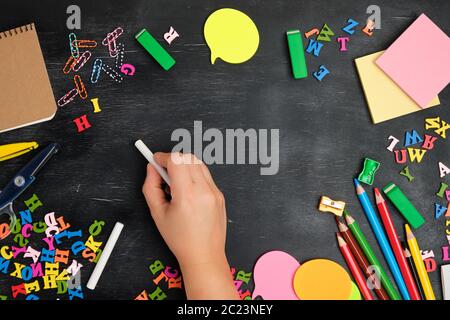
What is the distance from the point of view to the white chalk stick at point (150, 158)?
92 cm

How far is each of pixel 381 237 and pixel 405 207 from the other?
0.23 ft

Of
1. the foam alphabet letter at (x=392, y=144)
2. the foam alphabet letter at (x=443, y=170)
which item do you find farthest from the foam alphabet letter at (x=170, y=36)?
the foam alphabet letter at (x=443, y=170)

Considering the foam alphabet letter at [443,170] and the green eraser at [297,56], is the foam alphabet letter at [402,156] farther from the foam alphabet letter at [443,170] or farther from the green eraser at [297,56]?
the green eraser at [297,56]

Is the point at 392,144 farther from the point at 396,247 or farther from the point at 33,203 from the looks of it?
the point at 33,203

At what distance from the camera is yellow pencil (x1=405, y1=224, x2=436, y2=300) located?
0.94m

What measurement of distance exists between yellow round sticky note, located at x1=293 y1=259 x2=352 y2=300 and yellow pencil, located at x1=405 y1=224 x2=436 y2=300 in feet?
0.40

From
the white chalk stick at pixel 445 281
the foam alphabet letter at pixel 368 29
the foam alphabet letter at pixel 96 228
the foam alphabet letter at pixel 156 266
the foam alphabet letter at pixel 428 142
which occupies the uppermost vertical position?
→ the foam alphabet letter at pixel 368 29

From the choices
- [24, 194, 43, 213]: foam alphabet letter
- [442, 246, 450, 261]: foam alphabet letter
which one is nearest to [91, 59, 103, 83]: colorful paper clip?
[24, 194, 43, 213]: foam alphabet letter

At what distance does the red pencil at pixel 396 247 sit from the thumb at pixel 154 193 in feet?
1.25

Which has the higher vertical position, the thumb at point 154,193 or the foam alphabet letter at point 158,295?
the thumb at point 154,193

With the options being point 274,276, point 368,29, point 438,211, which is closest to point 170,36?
point 368,29

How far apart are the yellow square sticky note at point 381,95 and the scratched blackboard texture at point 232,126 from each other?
0.02 meters

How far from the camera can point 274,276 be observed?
943 mm

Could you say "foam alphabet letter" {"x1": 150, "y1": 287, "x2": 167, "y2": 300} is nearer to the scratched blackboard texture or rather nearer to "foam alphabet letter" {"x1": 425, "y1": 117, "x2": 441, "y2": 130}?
the scratched blackboard texture
